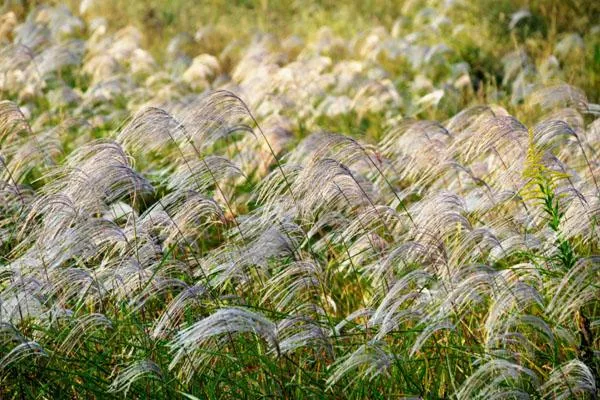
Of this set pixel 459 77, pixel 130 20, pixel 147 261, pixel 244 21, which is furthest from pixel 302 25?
pixel 147 261

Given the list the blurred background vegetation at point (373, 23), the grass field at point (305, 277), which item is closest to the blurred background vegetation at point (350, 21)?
the blurred background vegetation at point (373, 23)

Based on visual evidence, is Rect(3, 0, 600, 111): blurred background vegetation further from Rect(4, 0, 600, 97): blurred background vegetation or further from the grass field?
the grass field

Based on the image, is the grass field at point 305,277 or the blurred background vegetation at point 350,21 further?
the blurred background vegetation at point 350,21

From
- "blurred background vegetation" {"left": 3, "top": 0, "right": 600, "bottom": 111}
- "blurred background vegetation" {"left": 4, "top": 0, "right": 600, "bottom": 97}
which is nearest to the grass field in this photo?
"blurred background vegetation" {"left": 3, "top": 0, "right": 600, "bottom": 111}

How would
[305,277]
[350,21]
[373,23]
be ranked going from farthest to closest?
[350,21], [373,23], [305,277]

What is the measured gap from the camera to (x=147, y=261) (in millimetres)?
3252

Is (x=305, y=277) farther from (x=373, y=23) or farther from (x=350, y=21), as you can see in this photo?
(x=350, y=21)

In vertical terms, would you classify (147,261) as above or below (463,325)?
above

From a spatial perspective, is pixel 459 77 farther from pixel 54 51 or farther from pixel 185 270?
pixel 185 270

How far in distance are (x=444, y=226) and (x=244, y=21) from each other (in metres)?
7.07

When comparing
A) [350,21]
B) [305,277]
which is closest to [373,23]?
[350,21]

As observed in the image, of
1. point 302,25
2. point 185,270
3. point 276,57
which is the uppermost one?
point 185,270

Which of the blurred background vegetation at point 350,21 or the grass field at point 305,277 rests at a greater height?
the grass field at point 305,277

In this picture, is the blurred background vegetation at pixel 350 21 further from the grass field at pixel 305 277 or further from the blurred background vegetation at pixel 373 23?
the grass field at pixel 305 277
